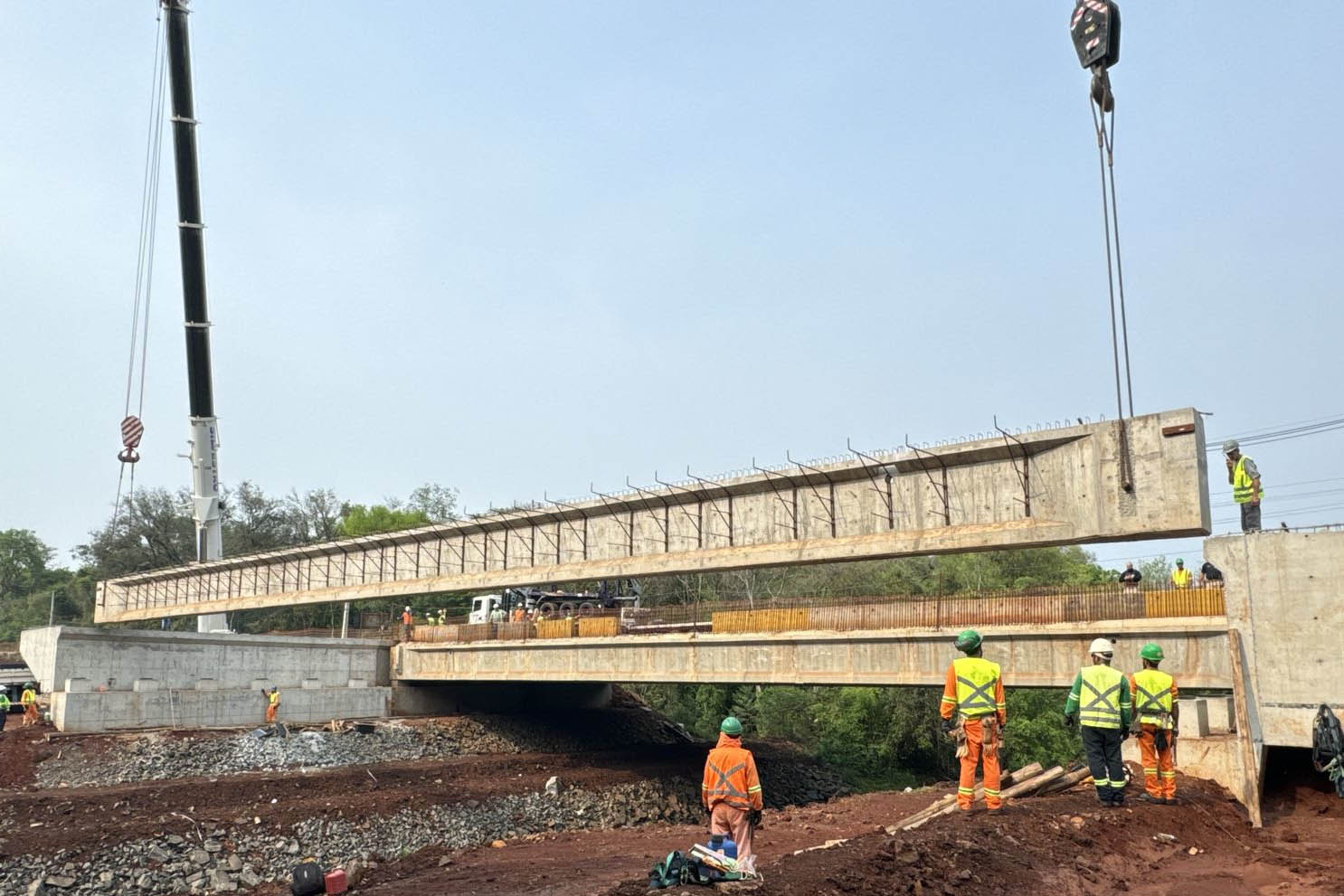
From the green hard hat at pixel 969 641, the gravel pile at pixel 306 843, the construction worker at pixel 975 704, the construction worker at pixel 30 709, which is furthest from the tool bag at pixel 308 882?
the construction worker at pixel 30 709

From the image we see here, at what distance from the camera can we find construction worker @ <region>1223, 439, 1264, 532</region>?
15109 mm

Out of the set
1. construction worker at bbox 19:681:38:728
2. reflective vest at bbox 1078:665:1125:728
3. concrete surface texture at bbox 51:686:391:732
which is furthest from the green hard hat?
construction worker at bbox 19:681:38:728

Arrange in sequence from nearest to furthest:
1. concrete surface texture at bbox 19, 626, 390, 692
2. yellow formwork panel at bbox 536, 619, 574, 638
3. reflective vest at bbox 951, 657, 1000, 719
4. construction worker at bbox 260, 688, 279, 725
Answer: reflective vest at bbox 951, 657, 1000, 719 → yellow formwork panel at bbox 536, 619, 574, 638 → concrete surface texture at bbox 19, 626, 390, 692 → construction worker at bbox 260, 688, 279, 725

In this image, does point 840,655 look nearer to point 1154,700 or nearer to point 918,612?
point 918,612

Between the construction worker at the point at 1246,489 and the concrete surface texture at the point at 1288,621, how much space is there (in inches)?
35.7

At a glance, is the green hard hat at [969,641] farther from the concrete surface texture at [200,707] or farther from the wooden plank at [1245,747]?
the concrete surface texture at [200,707]

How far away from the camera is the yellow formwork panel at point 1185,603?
16.0m

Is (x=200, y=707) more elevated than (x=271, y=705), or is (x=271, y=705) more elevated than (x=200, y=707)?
(x=200, y=707)

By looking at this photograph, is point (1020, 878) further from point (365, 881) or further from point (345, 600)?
point (345, 600)

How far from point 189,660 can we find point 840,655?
2146cm

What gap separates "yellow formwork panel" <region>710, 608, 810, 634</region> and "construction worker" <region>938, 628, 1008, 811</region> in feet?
40.7

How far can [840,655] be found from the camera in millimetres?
21891

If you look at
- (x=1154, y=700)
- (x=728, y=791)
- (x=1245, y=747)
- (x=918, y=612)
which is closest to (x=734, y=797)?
(x=728, y=791)

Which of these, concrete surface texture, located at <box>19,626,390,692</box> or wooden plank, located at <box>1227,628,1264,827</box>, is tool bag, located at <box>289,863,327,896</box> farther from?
concrete surface texture, located at <box>19,626,390,692</box>
